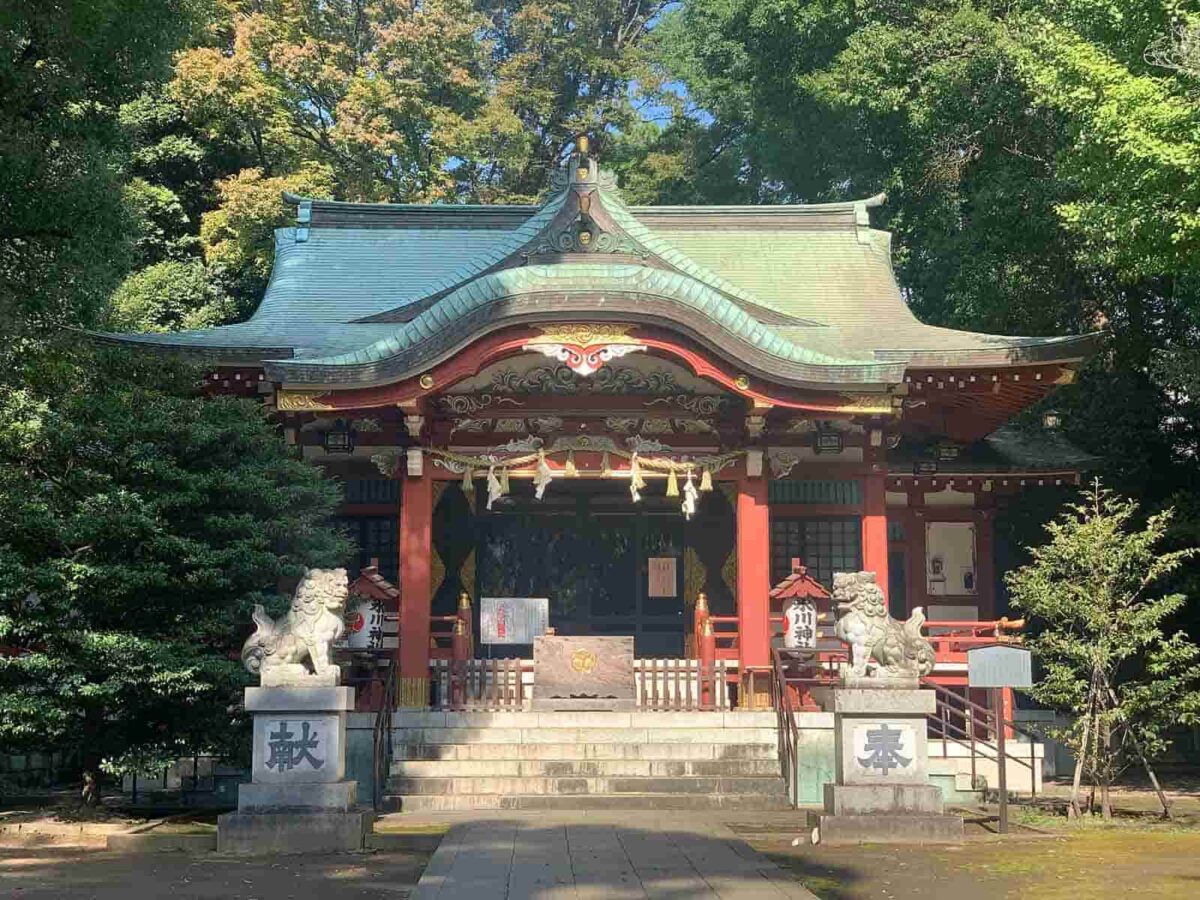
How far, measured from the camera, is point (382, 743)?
13.1 meters

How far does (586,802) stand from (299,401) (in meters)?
5.76

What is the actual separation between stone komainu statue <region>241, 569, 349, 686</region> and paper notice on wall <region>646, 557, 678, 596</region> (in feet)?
26.3

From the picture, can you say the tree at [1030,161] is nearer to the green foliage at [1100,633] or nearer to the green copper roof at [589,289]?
the green copper roof at [589,289]

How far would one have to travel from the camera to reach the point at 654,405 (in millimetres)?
15992

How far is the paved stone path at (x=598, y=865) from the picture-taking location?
307 inches

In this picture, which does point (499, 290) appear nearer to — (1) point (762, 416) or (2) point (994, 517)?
(1) point (762, 416)

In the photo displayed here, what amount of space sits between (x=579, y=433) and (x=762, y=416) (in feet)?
7.73

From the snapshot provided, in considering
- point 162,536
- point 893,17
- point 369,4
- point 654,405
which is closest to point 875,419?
point 654,405

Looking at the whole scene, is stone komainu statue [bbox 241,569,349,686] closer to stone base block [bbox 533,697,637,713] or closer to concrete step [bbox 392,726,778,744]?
concrete step [bbox 392,726,778,744]

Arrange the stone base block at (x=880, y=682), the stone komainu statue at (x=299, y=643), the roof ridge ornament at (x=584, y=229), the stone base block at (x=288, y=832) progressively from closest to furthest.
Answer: the stone base block at (x=288, y=832)
the stone komainu statue at (x=299, y=643)
the stone base block at (x=880, y=682)
the roof ridge ornament at (x=584, y=229)

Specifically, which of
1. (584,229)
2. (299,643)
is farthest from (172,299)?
(299,643)

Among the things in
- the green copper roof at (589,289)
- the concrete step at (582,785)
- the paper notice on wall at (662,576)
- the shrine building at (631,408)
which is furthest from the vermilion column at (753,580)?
the paper notice on wall at (662,576)

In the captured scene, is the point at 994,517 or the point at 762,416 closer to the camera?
the point at 762,416

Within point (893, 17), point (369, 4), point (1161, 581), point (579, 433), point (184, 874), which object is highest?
point (369, 4)
